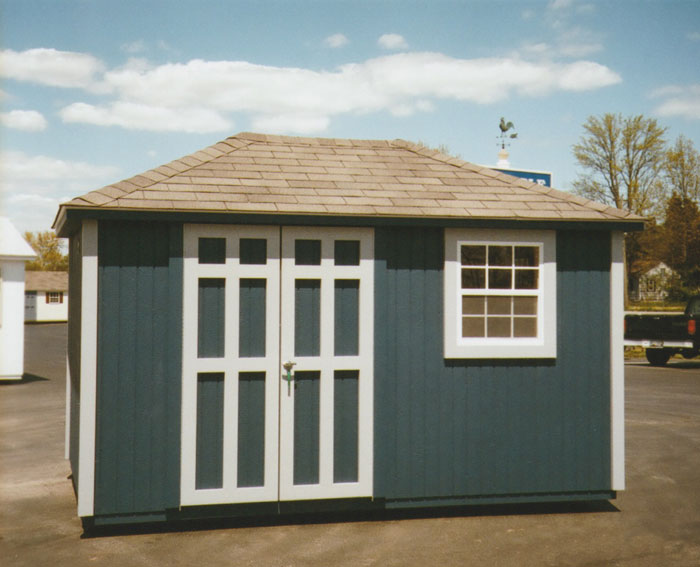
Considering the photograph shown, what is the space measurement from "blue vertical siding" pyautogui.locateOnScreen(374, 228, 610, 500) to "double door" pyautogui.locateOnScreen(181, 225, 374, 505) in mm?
223

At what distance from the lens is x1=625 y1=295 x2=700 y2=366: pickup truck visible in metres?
19.6

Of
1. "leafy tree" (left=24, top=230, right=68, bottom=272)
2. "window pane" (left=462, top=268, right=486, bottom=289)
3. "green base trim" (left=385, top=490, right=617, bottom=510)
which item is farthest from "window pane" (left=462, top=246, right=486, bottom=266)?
"leafy tree" (left=24, top=230, right=68, bottom=272)

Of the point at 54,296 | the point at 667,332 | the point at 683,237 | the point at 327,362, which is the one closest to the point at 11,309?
the point at 327,362

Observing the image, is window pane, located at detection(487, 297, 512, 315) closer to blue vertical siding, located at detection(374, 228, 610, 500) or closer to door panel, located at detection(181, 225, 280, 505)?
blue vertical siding, located at detection(374, 228, 610, 500)

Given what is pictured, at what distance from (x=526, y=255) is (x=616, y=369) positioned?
1.41 meters

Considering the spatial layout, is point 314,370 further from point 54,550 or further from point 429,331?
point 54,550

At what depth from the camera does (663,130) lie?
4038 cm

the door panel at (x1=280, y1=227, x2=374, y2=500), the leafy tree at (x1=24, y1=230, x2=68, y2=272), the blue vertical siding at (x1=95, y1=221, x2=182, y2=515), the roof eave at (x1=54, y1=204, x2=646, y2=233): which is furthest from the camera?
the leafy tree at (x1=24, y1=230, x2=68, y2=272)

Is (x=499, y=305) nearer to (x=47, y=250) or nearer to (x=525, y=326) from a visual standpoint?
(x=525, y=326)

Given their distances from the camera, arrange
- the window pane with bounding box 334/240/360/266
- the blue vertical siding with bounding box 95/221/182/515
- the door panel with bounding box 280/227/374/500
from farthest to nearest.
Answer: the window pane with bounding box 334/240/360/266
the door panel with bounding box 280/227/374/500
the blue vertical siding with bounding box 95/221/182/515

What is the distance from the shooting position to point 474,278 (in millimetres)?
7234

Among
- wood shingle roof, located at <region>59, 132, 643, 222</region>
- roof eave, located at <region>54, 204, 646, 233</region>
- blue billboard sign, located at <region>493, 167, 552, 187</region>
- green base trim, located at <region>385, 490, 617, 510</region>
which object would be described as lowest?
green base trim, located at <region>385, 490, 617, 510</region>

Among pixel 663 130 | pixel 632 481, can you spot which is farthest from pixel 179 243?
pixel 663 130

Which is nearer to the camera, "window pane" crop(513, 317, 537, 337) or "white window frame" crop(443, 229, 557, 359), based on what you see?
"white window frame" crop(443, 229, 557, 359)
